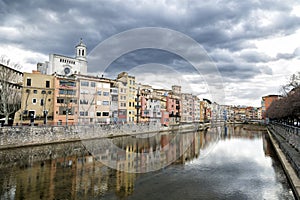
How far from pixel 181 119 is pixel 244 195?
58781 mm

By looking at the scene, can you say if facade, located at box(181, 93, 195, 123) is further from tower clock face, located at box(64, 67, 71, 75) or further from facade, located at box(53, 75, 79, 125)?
facade, located at box(53, 75, 79, 125)

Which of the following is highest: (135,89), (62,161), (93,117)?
(135,89)

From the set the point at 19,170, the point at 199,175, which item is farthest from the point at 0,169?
the point at 199,175

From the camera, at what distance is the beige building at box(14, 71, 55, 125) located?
31109 mm

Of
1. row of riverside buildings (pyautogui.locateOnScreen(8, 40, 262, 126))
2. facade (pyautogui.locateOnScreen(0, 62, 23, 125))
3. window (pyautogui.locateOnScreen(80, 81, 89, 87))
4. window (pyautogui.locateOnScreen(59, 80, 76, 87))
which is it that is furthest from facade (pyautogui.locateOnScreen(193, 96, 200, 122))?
facade (pyautogui.locateOnScreen(0, 62, 23, 125))

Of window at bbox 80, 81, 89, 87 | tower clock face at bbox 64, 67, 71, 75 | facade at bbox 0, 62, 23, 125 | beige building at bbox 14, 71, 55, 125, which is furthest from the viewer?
tower clock face at bbox 64, 67, 71, 75

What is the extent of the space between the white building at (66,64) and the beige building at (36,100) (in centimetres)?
1292

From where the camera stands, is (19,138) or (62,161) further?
(19,138)

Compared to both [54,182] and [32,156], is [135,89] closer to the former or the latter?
[32,156]

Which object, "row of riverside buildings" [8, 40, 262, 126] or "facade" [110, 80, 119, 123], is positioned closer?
"row of riverside buildings" [8, 40, 262, 126]

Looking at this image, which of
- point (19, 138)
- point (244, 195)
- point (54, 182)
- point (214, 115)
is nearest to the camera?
point (244, 195)

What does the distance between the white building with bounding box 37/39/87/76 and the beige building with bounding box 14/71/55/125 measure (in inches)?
509

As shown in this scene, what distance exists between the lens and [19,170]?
14352 millimetres

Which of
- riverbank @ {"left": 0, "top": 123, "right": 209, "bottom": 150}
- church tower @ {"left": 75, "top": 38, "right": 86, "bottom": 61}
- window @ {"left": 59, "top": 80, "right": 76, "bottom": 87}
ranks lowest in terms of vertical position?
riverbank @ {"left": 0, "top": 123, "right": 209, "bottom": 150}
